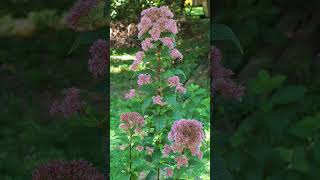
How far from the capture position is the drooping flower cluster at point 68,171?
2.00 metres

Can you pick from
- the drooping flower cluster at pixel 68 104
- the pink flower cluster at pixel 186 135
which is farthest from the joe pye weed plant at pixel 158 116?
the drooping flower cluster at pixel 68 104

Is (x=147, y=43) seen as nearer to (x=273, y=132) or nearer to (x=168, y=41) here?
(x=168, y=41)

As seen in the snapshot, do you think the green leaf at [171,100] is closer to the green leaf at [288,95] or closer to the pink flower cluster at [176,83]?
the pink flower cluster at [176,83]

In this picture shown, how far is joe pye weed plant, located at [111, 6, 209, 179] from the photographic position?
1.81 meters

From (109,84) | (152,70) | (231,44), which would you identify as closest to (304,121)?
(231,44)

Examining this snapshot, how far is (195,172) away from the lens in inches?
74.7

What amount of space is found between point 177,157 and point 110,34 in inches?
16.5

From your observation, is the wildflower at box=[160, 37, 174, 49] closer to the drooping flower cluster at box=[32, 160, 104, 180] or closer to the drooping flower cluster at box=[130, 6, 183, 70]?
the drooping flower cluster at box=[130, 6, 183, 70]

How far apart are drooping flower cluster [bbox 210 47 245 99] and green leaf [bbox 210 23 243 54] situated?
0.15ft

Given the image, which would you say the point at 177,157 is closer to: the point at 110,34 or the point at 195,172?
the point at 195,172

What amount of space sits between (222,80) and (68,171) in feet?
1.90

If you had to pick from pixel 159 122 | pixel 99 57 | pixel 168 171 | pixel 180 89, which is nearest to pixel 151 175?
pixel 168 171

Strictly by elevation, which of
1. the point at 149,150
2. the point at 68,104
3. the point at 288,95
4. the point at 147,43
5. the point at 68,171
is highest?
the point at 147,43

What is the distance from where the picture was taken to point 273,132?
162 cm
